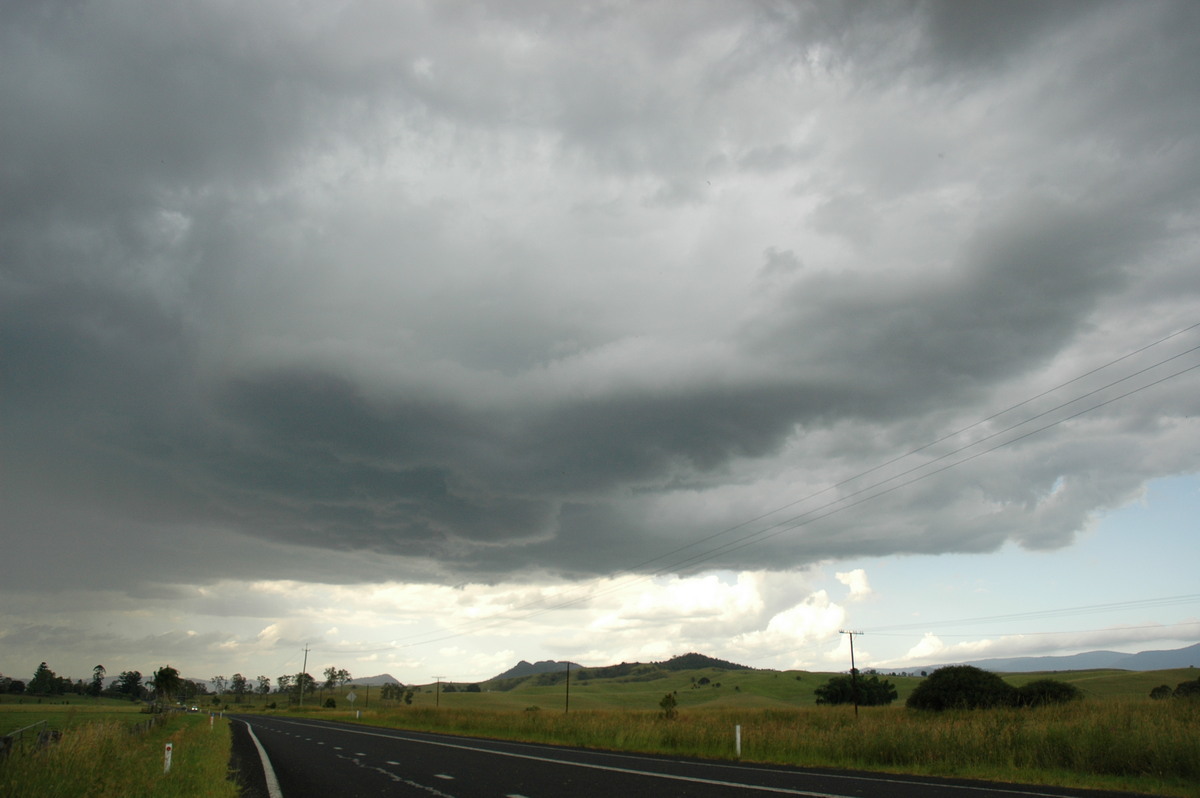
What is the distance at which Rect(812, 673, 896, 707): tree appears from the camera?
111 metres

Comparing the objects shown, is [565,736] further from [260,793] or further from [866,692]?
[866,692]

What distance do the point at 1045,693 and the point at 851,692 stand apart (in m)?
55.9

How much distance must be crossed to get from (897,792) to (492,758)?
1408 centimetres

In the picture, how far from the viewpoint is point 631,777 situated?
659 inches

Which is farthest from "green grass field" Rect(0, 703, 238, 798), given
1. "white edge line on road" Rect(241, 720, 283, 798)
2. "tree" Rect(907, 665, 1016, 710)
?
"tree" Rect(907, 665, 1016, 710)

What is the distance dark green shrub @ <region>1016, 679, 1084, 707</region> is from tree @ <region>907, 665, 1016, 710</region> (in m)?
1.17

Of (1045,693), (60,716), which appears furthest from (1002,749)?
(60,716)

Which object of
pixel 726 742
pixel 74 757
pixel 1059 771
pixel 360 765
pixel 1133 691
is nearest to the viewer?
pixel 74 757

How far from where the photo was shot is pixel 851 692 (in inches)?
4405

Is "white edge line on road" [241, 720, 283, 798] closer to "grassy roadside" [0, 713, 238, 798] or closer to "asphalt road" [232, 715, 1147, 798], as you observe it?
"asphalt road" [232, 715, 1147, 798]

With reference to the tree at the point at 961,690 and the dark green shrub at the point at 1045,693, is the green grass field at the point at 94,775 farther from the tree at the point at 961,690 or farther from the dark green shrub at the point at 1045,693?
the tree at the point at 961,690

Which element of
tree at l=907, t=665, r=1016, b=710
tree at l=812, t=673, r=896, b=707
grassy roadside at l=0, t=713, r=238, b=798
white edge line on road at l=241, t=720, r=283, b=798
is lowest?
tree at l=812, t=673, r=896, b=707

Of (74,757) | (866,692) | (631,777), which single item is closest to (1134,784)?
(631,777)

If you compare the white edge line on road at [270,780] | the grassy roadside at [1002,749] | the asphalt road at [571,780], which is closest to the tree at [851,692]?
the grassy roadside at [1002,749]
